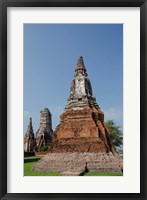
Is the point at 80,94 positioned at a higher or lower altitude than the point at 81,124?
higher

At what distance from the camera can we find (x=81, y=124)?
532 inches

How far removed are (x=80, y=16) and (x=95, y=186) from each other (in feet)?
9.82

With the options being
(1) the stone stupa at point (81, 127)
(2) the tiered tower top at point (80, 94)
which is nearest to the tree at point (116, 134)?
(1) the stone stupa at point (81, 127)

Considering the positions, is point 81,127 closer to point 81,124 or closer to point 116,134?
point 81,124

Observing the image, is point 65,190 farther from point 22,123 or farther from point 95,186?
point 22,123

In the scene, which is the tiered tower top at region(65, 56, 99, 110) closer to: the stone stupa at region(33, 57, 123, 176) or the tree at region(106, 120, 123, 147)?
the stone stupa at region(33, 57, 123, 176)

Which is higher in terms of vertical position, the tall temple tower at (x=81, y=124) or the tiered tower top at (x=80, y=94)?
the tiered tower top at (x=80, y=94)

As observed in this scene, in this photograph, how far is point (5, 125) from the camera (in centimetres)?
470

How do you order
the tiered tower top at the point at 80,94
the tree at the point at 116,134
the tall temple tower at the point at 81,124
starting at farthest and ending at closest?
the tiered tower top at the point at 80,94 < the tall temple tower at the point at 81,124 < the tree at the point at 116,134

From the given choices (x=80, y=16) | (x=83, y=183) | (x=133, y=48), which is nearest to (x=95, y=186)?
(x=83, y=183)

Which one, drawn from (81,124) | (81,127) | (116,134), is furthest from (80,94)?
(116,134)

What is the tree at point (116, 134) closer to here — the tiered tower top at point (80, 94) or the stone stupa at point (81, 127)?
the stone stupa at point (81, 127)

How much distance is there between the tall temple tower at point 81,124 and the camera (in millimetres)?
12359

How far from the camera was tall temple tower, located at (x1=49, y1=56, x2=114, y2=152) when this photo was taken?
1236cm
